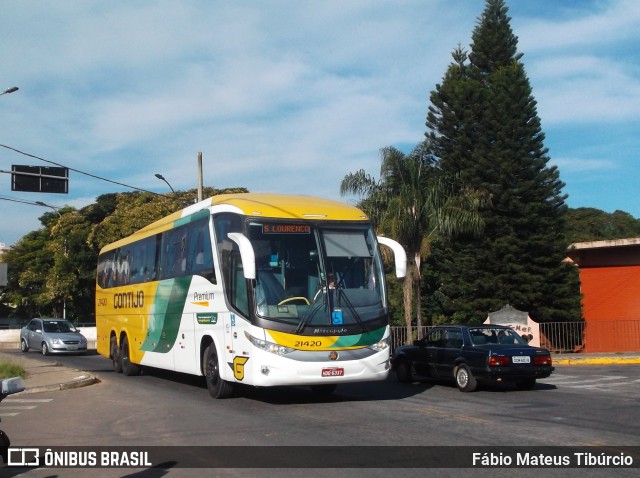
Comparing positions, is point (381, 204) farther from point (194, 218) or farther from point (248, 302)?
point (248, 302)


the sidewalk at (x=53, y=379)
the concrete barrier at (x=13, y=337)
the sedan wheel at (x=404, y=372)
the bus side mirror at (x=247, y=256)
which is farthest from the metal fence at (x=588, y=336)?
the concrete barrier at (x=13, y=337)

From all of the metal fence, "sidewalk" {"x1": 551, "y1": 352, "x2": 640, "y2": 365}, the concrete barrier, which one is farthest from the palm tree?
the concrete barrier

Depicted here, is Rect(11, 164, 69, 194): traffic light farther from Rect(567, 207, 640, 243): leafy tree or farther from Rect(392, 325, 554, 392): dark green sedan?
Rect(567, 207, 640, 243): leafy tree

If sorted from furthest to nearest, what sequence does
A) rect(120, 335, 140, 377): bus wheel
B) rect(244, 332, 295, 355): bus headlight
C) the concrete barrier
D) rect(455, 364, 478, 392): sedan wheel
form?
the concrete barrier, rect(120, 335, 140, 377): bus wheel, rect(455, 364, 478, 392): sedan wheel, rect(244, 332, 295, 355): bus headlight

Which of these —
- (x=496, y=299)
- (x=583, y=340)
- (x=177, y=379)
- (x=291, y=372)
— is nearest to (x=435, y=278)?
(x=496, y=299)

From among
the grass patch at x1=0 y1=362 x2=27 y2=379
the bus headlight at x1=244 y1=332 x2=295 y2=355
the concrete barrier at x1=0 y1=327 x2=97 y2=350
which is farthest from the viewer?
the concrete barrier at x1=0 y1=327 x2=97 y2=350

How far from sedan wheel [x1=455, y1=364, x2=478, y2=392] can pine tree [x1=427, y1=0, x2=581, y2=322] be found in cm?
2107

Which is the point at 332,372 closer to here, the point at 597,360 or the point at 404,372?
the point at 404,372

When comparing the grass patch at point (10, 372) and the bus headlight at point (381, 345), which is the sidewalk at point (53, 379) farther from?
the bus headlight at point (381, 345)

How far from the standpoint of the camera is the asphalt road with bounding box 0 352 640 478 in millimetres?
9453

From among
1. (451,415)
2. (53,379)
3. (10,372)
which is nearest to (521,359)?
(451,415)

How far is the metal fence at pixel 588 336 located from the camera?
28766mm

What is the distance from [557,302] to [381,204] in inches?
458

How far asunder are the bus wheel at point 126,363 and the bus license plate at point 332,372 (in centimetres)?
998
